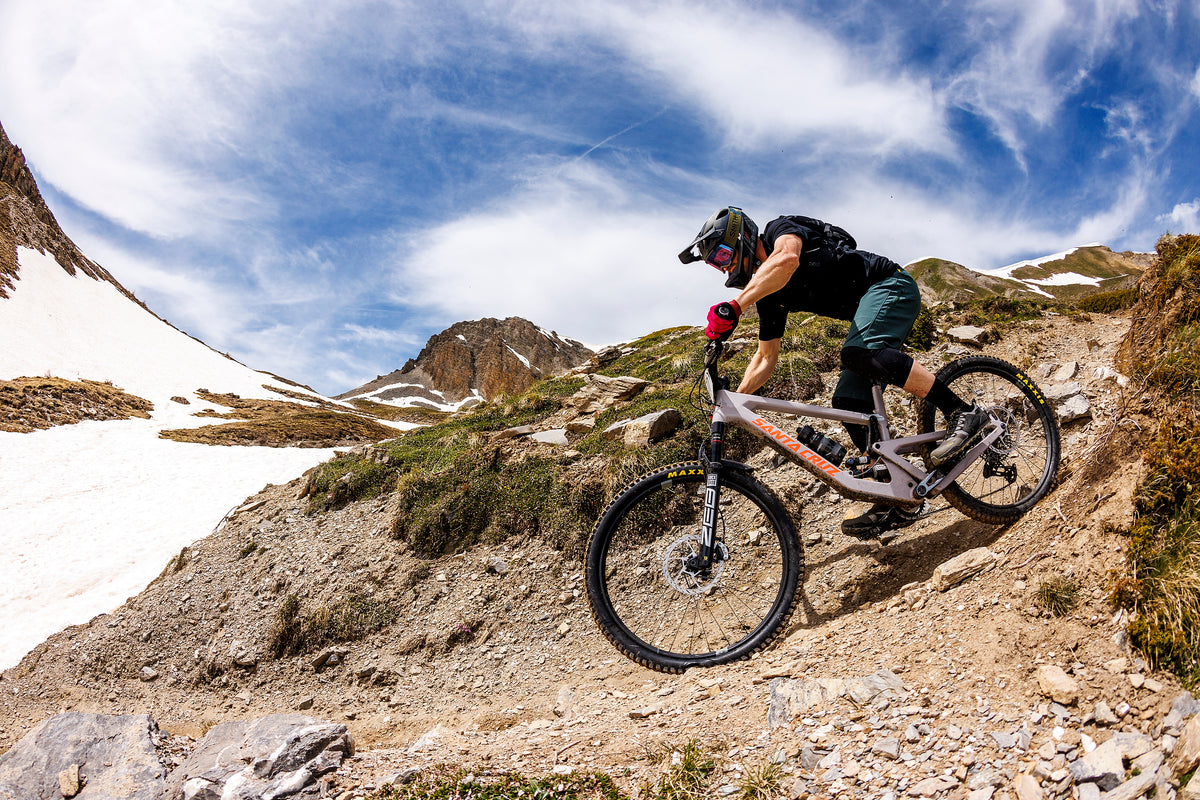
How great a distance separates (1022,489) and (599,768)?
15.5 feet

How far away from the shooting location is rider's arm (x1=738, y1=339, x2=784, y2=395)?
5531mm

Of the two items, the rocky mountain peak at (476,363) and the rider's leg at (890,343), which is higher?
the rocky mountain peak at (476,363)

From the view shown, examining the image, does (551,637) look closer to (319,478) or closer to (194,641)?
(194,641)

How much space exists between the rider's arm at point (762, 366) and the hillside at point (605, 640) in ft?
6.86

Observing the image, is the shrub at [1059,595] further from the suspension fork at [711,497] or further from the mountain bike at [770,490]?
the suspension fork at [711,497]

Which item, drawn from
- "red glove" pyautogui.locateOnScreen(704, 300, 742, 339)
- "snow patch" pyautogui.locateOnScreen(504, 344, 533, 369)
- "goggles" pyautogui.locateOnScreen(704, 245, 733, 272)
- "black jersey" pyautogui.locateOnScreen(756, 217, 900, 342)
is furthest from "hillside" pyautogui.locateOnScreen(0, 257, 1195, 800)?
"snow patch" pyautogui.locateOnScreen(504, 344, 533, 369)

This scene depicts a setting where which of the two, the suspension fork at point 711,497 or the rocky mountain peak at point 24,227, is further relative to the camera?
the rocky mountain peak at point 24,227

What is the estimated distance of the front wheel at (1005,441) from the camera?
4.90 m

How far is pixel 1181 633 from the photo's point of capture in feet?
8.51

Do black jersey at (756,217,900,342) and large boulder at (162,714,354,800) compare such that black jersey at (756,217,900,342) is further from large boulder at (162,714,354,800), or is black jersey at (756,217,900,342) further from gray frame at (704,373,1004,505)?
large boulder at (162,714,354,800)

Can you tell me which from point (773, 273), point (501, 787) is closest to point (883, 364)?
point (773, 273)

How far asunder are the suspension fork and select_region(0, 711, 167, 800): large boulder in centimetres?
550

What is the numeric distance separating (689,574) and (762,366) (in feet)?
7.44

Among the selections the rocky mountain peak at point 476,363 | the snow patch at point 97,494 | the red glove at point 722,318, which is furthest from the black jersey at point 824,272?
the rocky mountain peak at point 476,363
